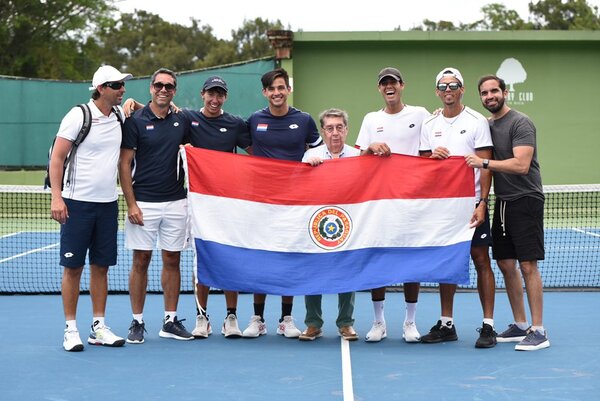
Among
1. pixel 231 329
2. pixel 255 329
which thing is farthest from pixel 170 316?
pixel 255 329

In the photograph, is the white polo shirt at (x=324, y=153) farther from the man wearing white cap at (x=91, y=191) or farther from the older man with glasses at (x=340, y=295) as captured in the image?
the man wearing white cap at (x=91, y=191)

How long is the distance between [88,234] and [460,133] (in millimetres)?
2918

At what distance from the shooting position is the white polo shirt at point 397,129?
7074 millimetres

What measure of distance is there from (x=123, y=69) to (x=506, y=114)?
67.1 metres

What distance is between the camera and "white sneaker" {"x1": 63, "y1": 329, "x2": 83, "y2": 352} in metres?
6.71

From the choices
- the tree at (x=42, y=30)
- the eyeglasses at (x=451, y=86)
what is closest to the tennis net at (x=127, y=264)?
the eyeglasses at (x=451, y=86)

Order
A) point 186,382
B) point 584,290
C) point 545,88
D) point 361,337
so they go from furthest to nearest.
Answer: point 545,88, point 584,290, point 361,337, point 186,382

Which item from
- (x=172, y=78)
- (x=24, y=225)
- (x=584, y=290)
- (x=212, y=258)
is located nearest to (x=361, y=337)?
(x=212, y=258)

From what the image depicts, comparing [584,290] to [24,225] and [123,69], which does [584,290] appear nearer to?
[24,225]

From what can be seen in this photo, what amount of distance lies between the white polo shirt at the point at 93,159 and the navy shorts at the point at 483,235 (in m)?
2.81

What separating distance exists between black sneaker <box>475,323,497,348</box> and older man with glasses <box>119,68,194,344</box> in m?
2.26

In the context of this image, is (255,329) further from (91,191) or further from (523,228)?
(523,228)

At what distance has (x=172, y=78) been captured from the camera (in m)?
7.04

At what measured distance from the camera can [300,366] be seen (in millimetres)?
6246
